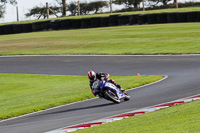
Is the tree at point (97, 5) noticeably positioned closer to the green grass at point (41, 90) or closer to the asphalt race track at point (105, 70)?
the asphalt race track at point (105, 70)

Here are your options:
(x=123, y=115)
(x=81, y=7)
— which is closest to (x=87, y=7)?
(x=81, y=7)

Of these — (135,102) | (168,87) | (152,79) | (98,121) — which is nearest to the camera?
(98,121)

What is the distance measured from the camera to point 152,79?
20047 millimetres

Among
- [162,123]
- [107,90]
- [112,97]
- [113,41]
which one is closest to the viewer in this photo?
[162,123]

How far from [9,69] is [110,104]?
16.1m

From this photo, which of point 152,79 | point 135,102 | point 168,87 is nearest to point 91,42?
point 152,79

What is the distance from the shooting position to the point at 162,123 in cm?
932

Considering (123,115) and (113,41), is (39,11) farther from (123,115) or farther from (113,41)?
(123,115)

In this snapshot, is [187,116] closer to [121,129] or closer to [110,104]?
[121,129]

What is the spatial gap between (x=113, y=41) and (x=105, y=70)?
45.2 feet

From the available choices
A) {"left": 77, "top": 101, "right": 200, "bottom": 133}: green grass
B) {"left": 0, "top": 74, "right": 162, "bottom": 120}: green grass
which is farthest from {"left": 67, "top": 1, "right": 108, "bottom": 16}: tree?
{"left": 77, "top": 101, "right": 200, "bottom": 133}: green grass

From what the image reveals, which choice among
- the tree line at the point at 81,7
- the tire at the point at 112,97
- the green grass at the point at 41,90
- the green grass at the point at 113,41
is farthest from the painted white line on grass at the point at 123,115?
the tree line at the point at 81,7

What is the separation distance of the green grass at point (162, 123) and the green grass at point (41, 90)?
565 centimetres

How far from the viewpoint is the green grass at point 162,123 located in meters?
8.28
